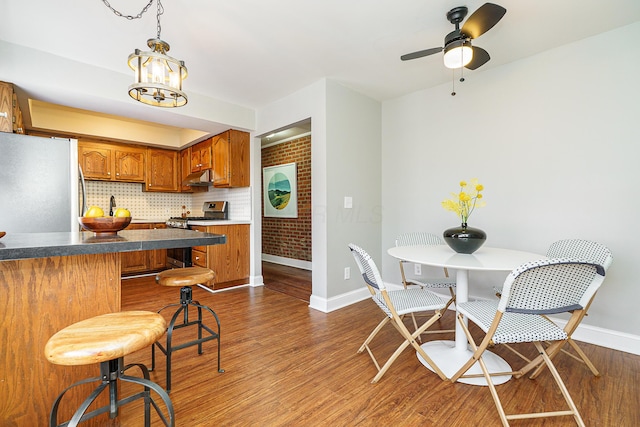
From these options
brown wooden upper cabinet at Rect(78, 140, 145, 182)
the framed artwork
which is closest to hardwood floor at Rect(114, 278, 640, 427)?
the framed artwork

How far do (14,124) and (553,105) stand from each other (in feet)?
15.8

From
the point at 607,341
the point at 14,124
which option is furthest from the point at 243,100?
the point at 607,341

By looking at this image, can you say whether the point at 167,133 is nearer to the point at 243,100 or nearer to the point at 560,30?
the point at 243,100

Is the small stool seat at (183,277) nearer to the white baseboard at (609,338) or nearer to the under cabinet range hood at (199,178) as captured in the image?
the under cabinet range hood at (199,178)

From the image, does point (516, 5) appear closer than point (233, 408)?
No

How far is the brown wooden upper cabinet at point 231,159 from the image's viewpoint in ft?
13.3

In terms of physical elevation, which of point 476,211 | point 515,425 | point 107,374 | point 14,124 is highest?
point 14,124

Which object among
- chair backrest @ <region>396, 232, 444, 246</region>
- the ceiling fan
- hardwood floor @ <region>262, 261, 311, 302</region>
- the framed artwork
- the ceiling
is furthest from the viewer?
the framed artwork

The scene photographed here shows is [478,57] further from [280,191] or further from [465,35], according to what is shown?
[280,191]

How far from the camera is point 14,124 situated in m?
2.55

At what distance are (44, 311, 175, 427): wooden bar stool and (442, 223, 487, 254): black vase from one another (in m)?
1.94

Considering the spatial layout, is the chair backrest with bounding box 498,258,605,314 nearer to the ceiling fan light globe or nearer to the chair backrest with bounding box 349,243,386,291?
the chair backrest with bounding box 349,243,386,291

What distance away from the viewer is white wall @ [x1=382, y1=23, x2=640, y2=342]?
2234 millimetres

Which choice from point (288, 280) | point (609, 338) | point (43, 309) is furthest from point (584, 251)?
point (288, 280)
